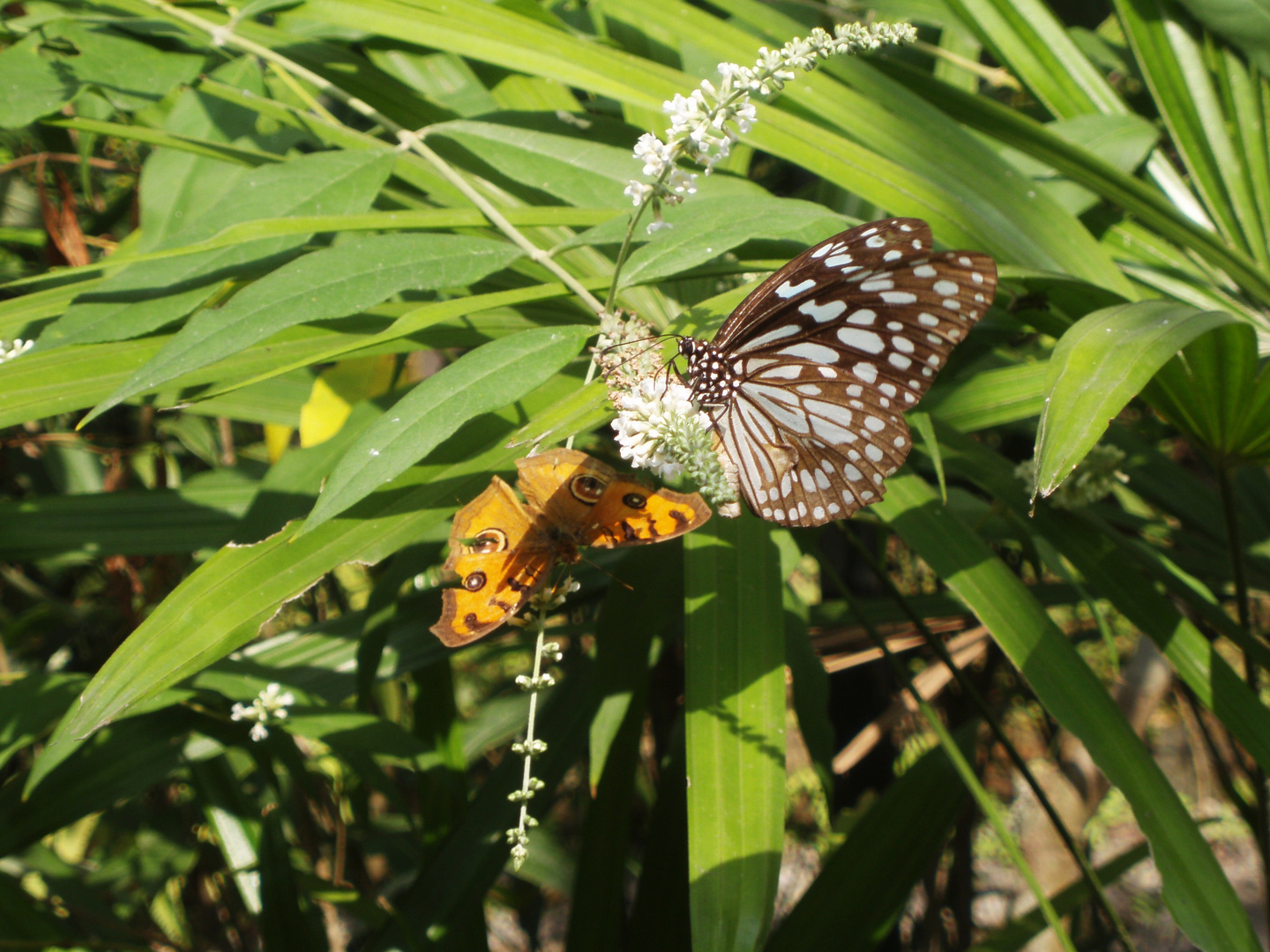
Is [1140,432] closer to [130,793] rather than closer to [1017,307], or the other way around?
[1017,307]

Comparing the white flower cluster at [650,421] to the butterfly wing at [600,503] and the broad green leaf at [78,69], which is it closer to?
the butterfly wing at [600,503]

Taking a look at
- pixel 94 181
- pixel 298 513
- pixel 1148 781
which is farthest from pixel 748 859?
pixel 94 181

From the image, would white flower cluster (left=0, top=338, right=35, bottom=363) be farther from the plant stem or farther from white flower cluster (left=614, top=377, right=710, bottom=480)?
the plant stem

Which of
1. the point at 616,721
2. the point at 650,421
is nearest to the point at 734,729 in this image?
the point at 650,421

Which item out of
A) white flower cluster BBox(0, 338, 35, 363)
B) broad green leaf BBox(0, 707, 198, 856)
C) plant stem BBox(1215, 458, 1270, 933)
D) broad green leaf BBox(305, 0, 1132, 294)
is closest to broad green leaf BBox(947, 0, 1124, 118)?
broad green leaf BBox(305, 0, 1132, 294)

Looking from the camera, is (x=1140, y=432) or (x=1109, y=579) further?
(x=1140, y=432)

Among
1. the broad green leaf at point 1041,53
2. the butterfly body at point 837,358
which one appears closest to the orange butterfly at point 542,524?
the butterfly body at point 837,358
